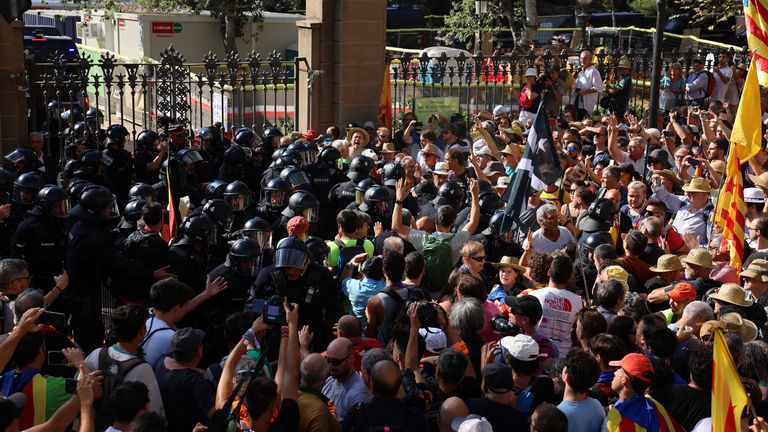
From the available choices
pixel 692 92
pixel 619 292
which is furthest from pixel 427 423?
pixel 692 92

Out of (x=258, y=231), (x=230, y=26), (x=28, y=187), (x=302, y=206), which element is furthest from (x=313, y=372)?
(x=230, y=26)

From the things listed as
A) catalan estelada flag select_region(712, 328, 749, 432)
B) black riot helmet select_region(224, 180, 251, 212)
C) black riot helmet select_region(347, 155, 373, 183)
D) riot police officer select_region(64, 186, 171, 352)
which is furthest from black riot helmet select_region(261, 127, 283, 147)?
catalan estelada flag select_region(712, 328, 749, 432)

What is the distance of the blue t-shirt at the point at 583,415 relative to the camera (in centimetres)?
599

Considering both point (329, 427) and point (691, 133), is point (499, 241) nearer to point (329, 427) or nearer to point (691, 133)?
point (329, 427)

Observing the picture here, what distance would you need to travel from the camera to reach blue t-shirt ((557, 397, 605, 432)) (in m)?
5.99

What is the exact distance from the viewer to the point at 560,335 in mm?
7535

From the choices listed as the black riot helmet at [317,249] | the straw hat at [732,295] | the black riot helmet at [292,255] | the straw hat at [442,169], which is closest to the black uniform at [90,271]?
the black riot helmet at [317,249]

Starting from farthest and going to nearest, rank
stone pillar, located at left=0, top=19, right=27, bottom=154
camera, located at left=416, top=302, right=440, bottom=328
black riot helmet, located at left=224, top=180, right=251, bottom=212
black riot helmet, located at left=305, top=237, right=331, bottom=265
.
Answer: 1. stone pillar, located at left=0, top=19, right=27, bottom=154
2. black riot helmet, located at left=224, top=180, right=251, bottom=212
3. black riot helmet, located at left=305, top=237, right=331, bottom=265
4. camera, located at left=416, top=302, right=440, bottom=328

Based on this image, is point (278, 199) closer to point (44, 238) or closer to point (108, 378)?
point (44, 238)

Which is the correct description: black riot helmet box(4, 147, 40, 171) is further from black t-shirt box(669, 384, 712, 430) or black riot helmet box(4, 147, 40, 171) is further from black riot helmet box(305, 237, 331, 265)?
black t-shirt box(669, 384, 712, 430)

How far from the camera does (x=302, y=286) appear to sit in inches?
299

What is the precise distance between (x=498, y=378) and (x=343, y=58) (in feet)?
37.8

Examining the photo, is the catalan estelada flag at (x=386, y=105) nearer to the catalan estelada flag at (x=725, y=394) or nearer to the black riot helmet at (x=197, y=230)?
the black riot helmet at (x=197, y=230)

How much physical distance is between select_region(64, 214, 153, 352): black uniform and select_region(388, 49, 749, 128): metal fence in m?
8.70
